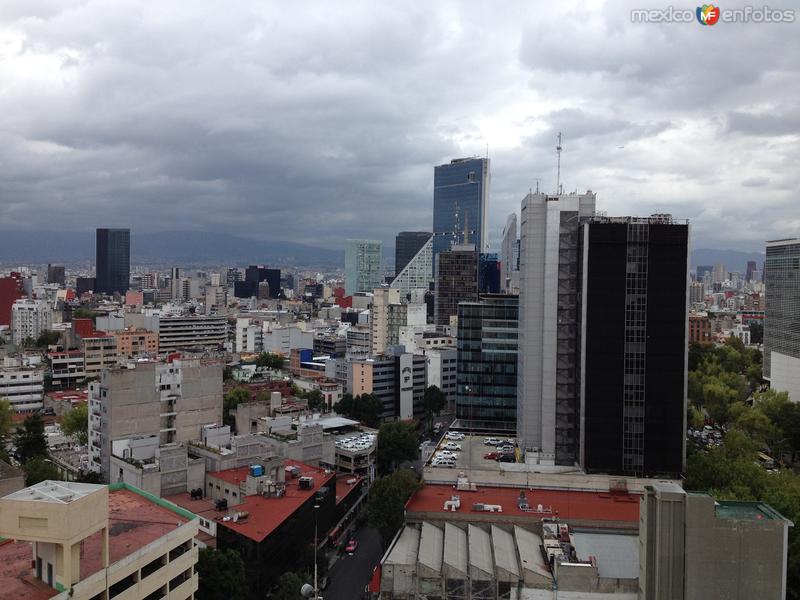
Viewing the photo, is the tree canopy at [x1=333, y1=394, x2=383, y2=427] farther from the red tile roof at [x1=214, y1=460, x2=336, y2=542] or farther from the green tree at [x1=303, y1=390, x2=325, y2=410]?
the red tile roof at [x1=214, y1=460, x2=336, y2=542]

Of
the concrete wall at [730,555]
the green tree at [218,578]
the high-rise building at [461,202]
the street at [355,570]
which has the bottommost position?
the street at [355,570]

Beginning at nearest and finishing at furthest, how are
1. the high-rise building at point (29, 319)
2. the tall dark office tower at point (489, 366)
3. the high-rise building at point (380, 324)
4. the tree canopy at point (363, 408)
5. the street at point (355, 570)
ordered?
the street at point (355, 570) < the tall dark office tower at point (489, 366) < the tree canopy at point (363, 408) < the high-rise building at point (380, 324) < the high-rise building at point (29, 319)

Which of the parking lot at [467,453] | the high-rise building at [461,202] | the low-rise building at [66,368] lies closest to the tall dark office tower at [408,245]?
the high-rise building at [461,202]

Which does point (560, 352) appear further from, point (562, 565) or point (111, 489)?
point (111, 489)

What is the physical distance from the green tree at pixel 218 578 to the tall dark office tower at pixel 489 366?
2647 cm

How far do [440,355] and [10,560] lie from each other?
4518 cm

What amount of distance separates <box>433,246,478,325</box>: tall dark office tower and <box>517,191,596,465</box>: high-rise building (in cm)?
6992

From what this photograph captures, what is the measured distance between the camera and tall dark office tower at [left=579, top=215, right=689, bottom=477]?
1226 inches

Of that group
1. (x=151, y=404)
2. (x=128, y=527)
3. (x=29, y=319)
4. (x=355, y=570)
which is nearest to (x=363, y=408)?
(x=151, y=404)

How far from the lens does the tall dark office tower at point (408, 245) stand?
192 metres

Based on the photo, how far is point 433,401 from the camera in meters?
55.1

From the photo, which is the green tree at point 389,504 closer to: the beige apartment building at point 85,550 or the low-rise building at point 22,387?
the beige apartment building at point 85,550

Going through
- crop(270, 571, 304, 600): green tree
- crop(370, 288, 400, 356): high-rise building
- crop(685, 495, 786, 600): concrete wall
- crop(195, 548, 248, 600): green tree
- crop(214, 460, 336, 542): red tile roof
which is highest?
crop(370, 288, 400, 356): high-rise building

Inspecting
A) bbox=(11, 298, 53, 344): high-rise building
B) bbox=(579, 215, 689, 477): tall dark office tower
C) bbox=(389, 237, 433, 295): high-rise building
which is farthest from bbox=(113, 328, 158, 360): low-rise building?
bbox=(389, 237, 433, 295): high-rise building
